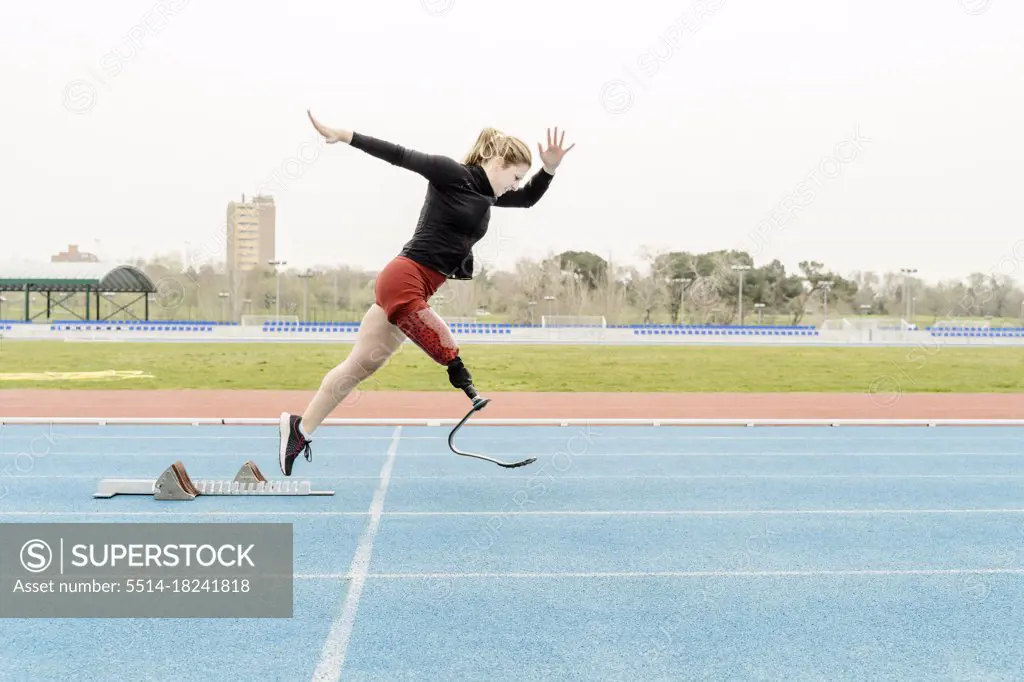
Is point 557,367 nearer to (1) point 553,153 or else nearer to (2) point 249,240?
(1) point 553,153

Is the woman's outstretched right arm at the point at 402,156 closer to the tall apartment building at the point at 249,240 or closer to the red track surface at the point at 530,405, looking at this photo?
the red track surface at the point at 530,405

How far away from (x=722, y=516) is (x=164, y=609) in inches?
154

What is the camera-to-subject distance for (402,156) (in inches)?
173

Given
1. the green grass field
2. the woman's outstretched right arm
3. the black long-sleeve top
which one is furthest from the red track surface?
the woman's outstretched right arm

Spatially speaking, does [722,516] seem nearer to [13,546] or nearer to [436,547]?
[436,547]

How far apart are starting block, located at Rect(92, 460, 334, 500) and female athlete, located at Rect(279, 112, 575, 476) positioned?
81.5 inches

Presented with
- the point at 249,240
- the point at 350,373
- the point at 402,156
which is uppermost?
the point at 249,240

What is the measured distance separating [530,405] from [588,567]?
10.6 metres

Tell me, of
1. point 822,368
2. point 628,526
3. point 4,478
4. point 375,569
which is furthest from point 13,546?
point 822,368

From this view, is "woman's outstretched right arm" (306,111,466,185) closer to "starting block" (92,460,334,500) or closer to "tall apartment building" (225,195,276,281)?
"starting block" (92,460,334,500)

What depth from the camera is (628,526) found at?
20.1ft
